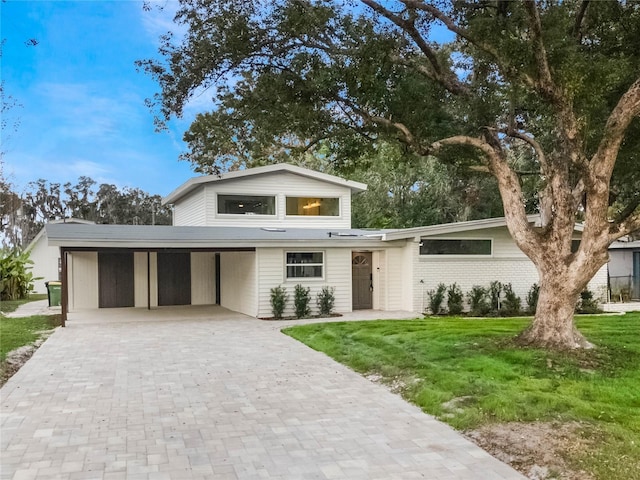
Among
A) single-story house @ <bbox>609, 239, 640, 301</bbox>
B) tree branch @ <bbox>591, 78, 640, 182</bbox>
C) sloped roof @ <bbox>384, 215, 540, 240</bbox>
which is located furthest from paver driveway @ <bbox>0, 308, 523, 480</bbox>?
single-story house @ <bbox>609, 239, 640, 301</bbox>

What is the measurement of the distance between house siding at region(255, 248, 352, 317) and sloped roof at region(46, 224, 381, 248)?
44cm

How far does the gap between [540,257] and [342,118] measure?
4624mm

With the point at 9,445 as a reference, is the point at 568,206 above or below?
above

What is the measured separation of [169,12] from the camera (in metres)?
9.06

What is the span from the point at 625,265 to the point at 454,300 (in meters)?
10.6

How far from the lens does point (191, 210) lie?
67.6 feet

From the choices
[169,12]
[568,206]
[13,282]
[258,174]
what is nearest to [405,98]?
[568,206]

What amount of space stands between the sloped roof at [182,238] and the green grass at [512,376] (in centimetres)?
369

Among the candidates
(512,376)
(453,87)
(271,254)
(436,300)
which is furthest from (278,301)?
(512,376)

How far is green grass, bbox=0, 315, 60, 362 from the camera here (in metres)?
10.5

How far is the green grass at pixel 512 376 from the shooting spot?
17.3 ft

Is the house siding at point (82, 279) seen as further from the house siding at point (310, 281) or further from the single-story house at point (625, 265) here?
the single-story house at point (625, 265)

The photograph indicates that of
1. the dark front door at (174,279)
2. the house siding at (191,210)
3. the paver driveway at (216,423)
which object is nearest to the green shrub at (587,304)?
the paver driveway at (216,423)

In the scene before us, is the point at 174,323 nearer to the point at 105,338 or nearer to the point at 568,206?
the point at 105,338
